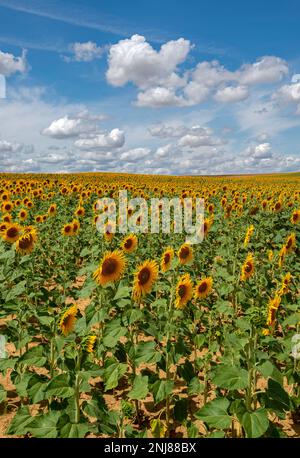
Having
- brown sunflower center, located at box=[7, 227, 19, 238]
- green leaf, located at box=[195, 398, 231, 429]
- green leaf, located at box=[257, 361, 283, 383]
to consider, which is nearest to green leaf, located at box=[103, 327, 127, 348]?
green leaf, located at box=[195, 398, 231, 429]

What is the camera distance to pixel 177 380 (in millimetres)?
5699

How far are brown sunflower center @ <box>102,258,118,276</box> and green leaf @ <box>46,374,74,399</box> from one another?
1546mm

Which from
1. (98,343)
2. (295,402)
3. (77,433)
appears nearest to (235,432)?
(295,402)

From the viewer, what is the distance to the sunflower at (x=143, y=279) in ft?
15.3

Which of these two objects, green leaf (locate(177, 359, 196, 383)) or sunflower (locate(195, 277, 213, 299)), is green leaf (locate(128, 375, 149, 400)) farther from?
sunflower (locate(195, 277, 213, 299))

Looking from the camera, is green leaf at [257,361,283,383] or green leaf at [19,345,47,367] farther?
green leaf at [19,345,47,367]

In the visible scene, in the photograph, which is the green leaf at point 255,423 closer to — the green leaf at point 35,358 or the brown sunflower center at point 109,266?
the green leaf at point 35,358

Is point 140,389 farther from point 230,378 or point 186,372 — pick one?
point 230,378

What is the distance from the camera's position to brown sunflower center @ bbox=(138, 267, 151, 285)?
4.75 metres

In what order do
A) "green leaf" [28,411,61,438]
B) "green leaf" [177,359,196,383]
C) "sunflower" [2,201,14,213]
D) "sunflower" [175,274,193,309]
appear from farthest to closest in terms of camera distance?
"sunflower" [2,201,14,213] < "sunflower" [175,274,193,309] < "green leaf" [177,359,196,383] < "green leaf" [28,411,61,438]

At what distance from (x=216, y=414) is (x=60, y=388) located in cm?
140

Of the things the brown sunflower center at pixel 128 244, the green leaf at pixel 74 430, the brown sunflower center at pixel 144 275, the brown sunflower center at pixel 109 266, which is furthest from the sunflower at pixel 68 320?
the brown sunflower center at pixel 128 244
